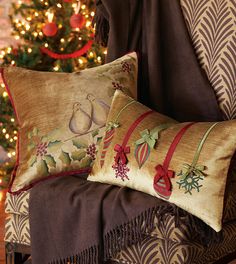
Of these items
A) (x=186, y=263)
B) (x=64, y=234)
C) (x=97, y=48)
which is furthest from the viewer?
(x=97, y=48)

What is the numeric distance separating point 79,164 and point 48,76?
0.36 m

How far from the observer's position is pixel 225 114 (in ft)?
7.50

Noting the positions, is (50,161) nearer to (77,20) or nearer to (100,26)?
(100,26)

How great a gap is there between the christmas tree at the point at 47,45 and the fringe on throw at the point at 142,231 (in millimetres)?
1727

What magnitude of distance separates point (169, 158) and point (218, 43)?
68cm

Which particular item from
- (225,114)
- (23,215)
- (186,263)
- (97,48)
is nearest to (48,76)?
(23,215)

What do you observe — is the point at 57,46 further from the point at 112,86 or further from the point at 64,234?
the point at 64,234

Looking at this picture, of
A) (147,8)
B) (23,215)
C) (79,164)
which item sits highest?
(147,8)

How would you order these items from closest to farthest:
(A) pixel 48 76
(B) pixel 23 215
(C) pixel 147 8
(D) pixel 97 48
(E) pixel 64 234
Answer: (E) pixel 64 234 < (B) pixel 23 215 < (A) pixel 48 76 < (C) pixel 147 8 < (D) pixel 97 48

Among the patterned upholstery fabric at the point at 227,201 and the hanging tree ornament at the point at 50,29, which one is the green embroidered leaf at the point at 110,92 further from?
the hanging tree ornament at the point at 50,29

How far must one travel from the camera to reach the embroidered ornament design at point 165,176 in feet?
5.83

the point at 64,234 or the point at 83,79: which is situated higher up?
the point at 83,79

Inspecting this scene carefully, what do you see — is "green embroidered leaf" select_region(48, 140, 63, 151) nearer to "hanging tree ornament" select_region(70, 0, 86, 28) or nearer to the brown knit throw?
the brown knit throw

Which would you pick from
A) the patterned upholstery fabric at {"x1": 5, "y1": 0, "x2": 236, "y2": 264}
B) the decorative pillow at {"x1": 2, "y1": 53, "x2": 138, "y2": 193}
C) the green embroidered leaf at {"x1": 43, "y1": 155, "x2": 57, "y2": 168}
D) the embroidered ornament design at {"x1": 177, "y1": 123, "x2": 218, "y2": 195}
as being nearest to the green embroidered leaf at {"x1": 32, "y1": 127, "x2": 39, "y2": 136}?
the decorative pillow at {"x1": 2, "y1": 53, "x2": 138, "y2": 193}
